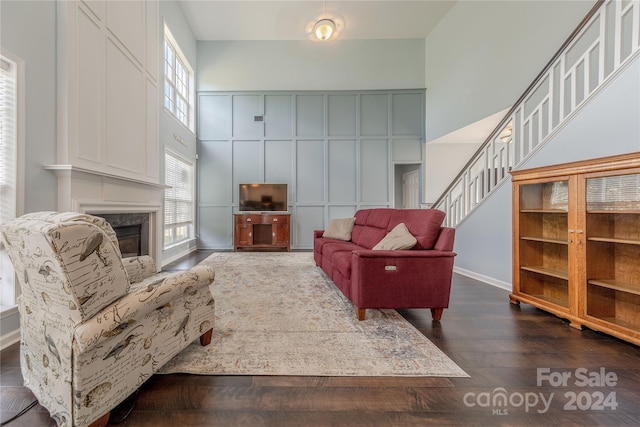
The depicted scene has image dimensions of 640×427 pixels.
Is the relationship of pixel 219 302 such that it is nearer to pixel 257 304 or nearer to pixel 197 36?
pixel 257 304

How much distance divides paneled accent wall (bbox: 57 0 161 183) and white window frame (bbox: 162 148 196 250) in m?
1.05

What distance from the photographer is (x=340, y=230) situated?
13.9ft

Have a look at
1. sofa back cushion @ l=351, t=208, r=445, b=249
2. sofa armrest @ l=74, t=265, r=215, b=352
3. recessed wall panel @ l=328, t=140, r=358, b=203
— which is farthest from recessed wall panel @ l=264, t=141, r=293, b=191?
sofa armrest @ l=74, t=265, r=215, b=352

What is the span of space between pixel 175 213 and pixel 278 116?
128 inches

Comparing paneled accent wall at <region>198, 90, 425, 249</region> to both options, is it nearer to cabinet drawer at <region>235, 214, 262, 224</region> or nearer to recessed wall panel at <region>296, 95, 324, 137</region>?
recessed wall panel at <region>296, 95, 324, 137</region>

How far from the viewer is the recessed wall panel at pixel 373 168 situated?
6.40 m

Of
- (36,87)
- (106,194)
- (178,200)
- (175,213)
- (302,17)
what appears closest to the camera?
(36,87)

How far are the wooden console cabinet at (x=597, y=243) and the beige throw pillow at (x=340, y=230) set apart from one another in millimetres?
2342

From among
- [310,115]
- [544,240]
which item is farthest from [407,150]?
[544,240]

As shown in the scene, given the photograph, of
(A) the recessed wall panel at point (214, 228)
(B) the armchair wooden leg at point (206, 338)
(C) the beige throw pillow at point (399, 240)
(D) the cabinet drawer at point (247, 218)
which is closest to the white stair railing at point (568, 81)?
(C) the beige throw pillow at point (399, 240)

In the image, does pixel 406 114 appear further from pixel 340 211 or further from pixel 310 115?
pixel 340 211

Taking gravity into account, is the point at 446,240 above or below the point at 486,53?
below

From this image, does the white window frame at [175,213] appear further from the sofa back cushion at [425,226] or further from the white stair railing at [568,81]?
the white stair railing at [568,81]

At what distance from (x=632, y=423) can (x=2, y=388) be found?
320cm
